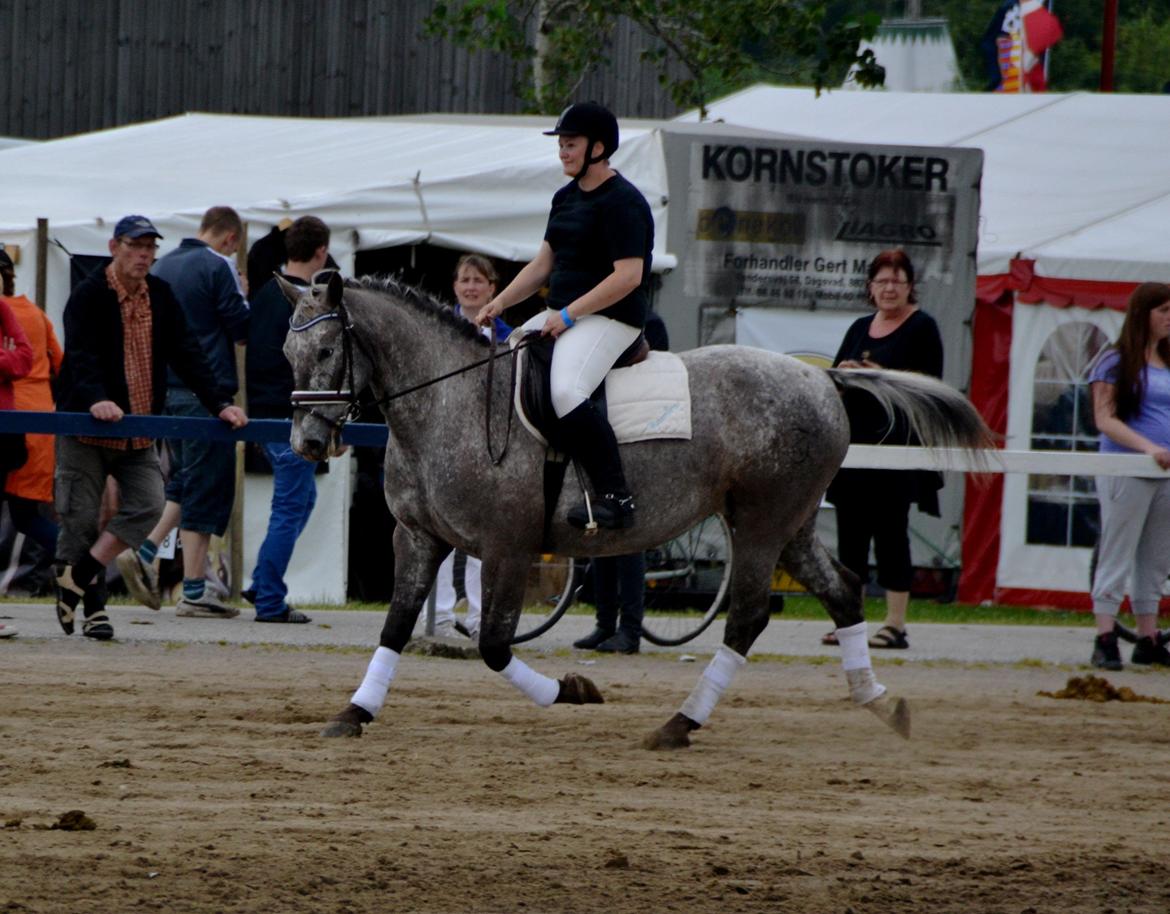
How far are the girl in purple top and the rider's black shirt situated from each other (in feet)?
14.7

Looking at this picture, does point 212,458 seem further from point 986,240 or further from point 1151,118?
point 1151,118

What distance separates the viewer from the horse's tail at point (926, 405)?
360 inches

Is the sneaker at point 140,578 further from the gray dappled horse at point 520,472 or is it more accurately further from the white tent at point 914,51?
the white tent at point 914,51

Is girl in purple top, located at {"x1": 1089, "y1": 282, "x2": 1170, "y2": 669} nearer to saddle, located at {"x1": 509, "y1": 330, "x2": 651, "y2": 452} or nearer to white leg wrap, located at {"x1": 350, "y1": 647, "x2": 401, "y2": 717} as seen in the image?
saddle, located at {"x1": 509, "y1": 330, "x2": 651, "y2": 452}

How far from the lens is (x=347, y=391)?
8133 mm

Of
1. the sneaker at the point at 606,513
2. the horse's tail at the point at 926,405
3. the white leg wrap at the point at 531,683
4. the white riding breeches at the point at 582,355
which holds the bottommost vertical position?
the white leg wrap at the point at 531,683

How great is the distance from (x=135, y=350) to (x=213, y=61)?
58.7 ft

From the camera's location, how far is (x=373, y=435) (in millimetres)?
12078

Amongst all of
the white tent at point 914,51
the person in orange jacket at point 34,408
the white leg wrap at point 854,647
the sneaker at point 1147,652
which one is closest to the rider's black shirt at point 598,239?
the white leg wrap at point 854,647

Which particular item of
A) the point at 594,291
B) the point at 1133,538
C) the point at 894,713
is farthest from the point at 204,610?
the point at 1133,538

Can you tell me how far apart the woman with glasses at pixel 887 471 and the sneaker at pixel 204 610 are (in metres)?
4.08

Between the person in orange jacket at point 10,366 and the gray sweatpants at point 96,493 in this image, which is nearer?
the gray sweatpants at point 96,493

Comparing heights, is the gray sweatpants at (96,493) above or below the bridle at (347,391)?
below

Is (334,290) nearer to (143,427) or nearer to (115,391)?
(143,427)
